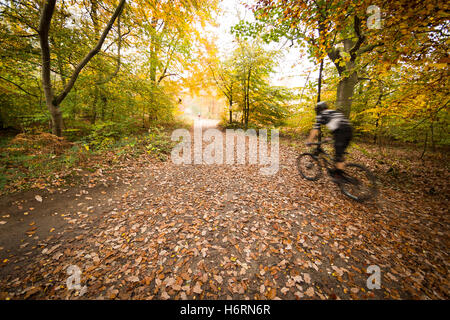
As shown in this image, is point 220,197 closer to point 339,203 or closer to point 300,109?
point 339,203

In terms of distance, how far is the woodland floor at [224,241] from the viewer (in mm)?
2498

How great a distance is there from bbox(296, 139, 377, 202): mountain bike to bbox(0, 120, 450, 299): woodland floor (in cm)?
33

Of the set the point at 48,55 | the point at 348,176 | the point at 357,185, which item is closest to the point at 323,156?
the point at 348,176

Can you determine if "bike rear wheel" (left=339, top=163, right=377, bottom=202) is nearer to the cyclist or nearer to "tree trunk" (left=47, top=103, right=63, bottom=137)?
the cyclist

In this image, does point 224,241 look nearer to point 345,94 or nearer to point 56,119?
point 56,119

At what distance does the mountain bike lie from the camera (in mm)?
4234

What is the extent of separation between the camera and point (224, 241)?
3373 mm

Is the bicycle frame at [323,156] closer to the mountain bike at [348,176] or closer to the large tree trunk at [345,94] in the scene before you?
the mountain bike at [348,176]

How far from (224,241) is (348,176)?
4072mm

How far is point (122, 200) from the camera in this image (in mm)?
4812

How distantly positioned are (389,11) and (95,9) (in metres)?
10.7

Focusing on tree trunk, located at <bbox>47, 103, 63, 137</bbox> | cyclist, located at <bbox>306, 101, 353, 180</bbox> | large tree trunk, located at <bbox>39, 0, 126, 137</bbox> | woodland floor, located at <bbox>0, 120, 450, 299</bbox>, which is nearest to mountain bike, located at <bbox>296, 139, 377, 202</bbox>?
cyclist, located at <bbox>306, 101, 353, 180</bbox>
